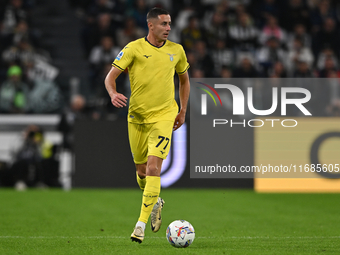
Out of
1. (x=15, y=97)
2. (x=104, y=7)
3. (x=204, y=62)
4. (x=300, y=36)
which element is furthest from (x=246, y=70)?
(x=15, y=97)

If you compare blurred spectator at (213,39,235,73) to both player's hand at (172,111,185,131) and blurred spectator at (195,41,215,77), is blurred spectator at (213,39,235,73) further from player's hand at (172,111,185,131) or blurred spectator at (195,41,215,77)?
player's hand at (172,111,185,131)

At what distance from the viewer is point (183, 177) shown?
12.4 m

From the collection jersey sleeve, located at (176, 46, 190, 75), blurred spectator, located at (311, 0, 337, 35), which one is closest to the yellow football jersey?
jersey sleeve, located at (176, 46, 190, 75)

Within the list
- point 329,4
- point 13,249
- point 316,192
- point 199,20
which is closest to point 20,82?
point 199,20

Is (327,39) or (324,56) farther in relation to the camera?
(327,39)

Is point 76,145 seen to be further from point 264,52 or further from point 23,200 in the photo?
point 264,52

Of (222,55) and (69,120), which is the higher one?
(222,55)

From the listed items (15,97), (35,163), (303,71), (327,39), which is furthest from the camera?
(327,39)

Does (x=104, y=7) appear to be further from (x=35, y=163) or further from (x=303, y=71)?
(x=303, y=71)

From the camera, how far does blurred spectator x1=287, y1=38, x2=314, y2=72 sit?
49.2 feet

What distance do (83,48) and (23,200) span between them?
6.83 meters

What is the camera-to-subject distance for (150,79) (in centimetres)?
616

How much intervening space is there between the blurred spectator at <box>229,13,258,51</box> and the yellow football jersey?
29.9 ft

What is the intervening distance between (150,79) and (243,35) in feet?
31.8
